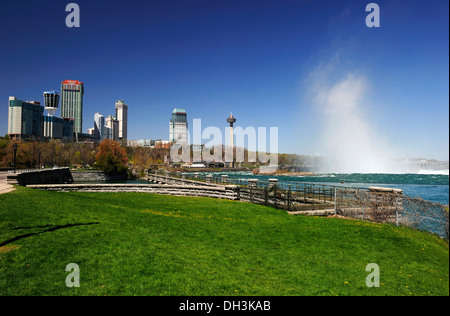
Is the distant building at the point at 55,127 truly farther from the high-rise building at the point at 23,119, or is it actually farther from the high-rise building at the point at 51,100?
the high-rise building at the point at 23,119

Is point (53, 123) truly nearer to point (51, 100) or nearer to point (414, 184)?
point (51, 100)

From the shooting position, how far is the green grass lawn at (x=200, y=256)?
4551 mm

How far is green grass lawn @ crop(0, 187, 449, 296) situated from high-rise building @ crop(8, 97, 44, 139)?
457ft

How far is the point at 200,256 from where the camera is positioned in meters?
6.20

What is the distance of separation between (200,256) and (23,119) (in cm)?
16063

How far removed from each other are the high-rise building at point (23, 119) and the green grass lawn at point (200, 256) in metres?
139

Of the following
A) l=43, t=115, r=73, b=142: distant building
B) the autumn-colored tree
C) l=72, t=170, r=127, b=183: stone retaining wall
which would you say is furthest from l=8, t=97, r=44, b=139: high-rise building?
l=72, t=170, r=127, b=183: stone retaining wall

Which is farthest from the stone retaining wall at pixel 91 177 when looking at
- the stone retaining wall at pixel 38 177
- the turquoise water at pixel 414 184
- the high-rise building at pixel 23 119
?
the high-rise building at pixel 23 119

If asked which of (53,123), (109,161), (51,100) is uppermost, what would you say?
(51,100)

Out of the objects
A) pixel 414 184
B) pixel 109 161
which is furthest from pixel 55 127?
pixel 414 184

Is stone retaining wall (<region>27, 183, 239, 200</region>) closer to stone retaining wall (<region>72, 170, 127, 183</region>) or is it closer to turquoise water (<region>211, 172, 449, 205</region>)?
turquoise water (<region>211, 172, 449, 205</region>)
